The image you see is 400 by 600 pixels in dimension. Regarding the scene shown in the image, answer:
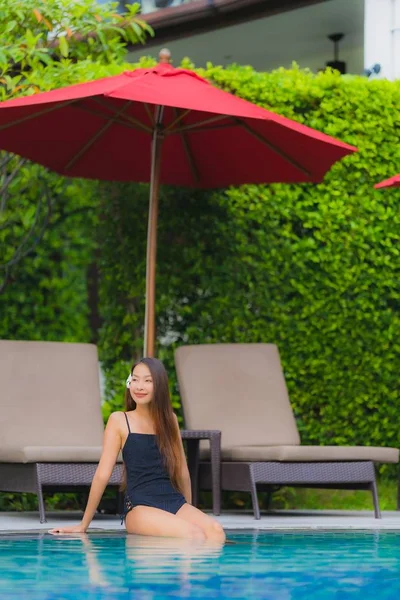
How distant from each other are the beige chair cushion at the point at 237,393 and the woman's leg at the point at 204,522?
2052 millimetres

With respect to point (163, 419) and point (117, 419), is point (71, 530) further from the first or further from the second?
point (163, 419)

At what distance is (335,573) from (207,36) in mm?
11778

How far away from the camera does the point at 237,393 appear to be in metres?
8.51

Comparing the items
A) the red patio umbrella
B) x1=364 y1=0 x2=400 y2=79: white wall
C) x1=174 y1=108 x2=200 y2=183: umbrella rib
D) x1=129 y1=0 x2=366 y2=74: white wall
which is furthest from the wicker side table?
x1=129 y1=0 x2=366 y2=74: white wall

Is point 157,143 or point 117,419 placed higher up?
point 157,143

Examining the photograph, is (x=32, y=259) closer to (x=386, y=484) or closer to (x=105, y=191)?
(x=105, y=191)

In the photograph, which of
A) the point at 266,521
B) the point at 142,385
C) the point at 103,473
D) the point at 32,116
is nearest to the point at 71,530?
the point at 103,473

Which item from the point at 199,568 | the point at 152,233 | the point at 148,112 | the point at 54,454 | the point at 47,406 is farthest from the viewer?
the point at 152,233

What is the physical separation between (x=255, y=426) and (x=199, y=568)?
3.79 metres

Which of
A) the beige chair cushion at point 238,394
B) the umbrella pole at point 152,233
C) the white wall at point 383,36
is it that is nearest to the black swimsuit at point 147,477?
the beige chair cushion at point 238,394

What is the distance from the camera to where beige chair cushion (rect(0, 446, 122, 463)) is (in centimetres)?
701

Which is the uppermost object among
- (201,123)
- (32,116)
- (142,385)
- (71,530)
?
(32,116)

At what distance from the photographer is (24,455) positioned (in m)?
7.02

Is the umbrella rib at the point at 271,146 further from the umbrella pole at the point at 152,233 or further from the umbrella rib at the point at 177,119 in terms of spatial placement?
the umbrella pole at the point at 152,233
